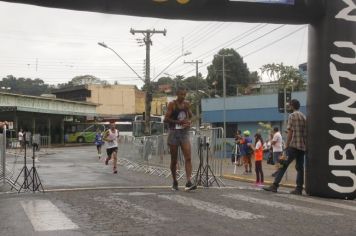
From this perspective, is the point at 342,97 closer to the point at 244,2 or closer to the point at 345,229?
the point at 244,2

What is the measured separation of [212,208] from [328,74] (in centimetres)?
364

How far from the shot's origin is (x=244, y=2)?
10.4 m

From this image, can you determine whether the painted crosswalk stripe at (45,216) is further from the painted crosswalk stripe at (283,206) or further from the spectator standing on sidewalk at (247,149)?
the spectator standing on sidewalk at (247,149)

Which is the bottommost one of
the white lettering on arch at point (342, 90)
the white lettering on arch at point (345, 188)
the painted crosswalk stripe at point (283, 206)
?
the painted crosswalk stripe at point (283, 206)

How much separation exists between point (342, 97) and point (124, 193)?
4.20 metres

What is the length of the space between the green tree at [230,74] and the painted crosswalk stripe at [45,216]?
7766cm


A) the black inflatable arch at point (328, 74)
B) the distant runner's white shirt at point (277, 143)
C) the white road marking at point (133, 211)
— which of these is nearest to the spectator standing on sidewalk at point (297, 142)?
the black inflatable arch at point (328, 74)

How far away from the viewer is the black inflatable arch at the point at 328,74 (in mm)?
10328

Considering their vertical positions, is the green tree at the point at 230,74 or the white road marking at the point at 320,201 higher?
the green tree at the point at 230,74

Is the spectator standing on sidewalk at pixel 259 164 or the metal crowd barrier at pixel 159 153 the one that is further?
the metal crowd barrier at pixel 159 153

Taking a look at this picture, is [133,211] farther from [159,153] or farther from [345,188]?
[159,153]

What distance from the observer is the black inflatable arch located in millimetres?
10328

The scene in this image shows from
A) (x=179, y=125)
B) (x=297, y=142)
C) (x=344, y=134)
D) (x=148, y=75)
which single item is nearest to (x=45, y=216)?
(x=179, y=125)

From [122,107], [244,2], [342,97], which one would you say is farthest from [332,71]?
[122,107]
